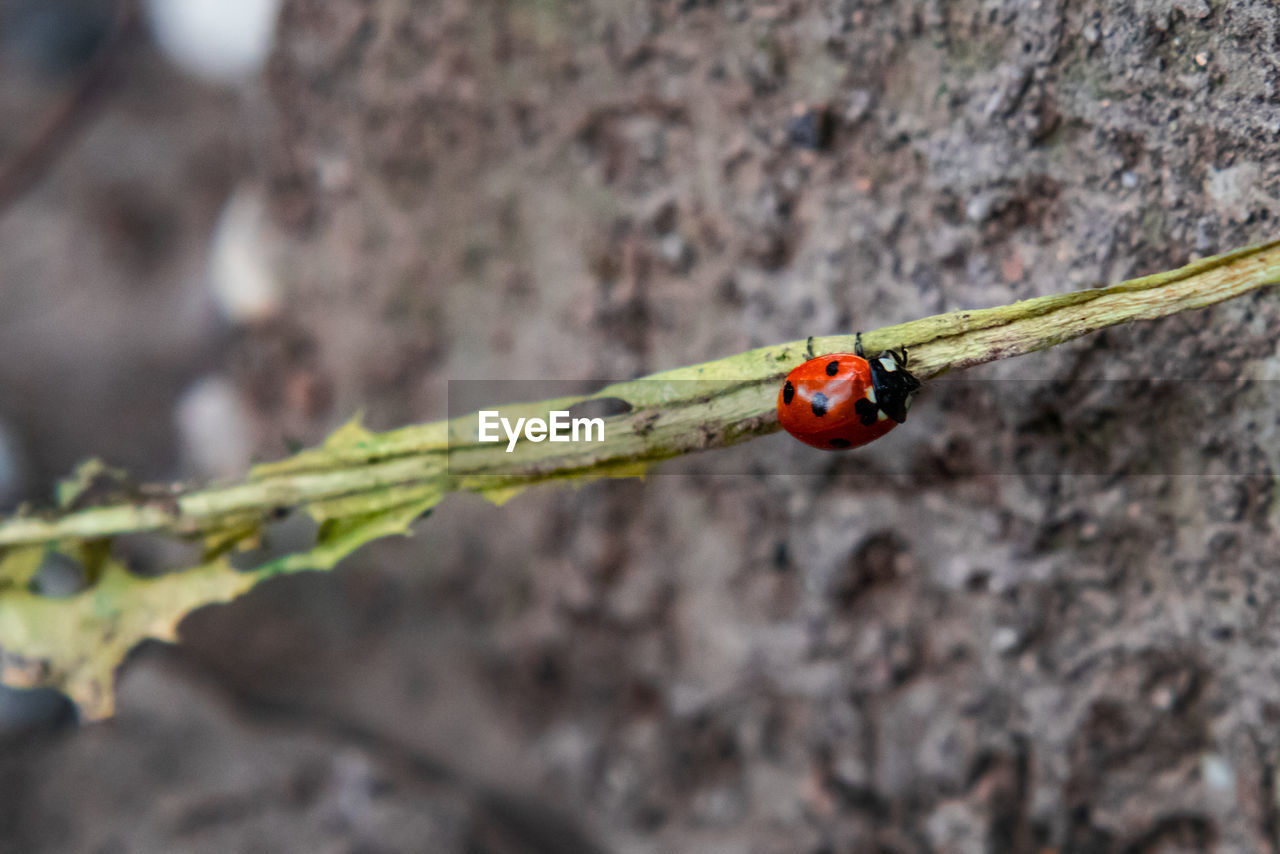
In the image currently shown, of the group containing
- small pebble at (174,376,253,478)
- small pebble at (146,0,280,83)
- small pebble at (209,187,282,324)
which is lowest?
small pebble at (174,376,253,478)

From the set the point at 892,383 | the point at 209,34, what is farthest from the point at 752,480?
the point at 209,34

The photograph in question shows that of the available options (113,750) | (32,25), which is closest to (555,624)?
(113,750)

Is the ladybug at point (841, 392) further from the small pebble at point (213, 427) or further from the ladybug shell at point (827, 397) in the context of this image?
the small pebble at point (213, 427)

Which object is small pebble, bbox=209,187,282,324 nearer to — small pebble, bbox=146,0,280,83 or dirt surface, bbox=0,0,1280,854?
dirt surface, bbox=0,0,1280,854

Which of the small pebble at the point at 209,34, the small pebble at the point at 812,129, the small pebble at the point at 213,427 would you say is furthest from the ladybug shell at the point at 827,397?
the small pebble at the point at 209,34

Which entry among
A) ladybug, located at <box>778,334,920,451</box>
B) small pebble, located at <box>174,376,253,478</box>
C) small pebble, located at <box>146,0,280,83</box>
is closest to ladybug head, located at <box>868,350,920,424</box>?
ladybug, located at <box>778,334,920,451</box>

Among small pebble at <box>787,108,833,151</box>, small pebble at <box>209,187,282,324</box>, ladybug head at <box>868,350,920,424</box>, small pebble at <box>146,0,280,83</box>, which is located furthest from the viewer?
small pebble at <box>146,0,280,83</box>

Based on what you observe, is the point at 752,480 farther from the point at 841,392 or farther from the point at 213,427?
the point at 213,427
